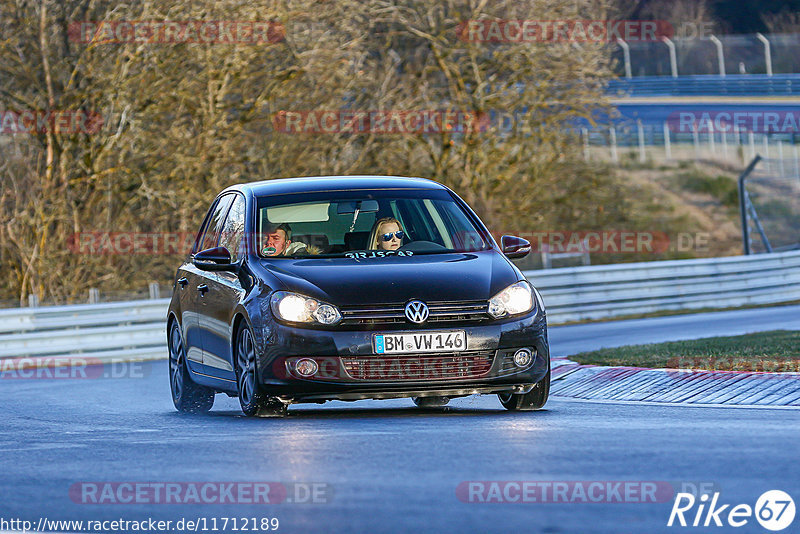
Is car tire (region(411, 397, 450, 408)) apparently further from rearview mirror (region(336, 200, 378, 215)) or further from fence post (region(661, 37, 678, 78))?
fence post (region(661, 37, 678, 78))

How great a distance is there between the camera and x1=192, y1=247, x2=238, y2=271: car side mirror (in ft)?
35.7

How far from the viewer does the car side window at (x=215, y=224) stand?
1211 centimetres

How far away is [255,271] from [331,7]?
1929 centimetres

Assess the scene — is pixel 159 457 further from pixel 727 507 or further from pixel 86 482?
pixel 727 507

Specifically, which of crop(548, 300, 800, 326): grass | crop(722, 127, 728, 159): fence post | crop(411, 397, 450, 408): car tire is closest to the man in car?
crop(411, 397, 450, 408): car tire

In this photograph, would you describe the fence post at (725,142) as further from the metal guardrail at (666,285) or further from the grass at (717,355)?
the grass at (717,355)

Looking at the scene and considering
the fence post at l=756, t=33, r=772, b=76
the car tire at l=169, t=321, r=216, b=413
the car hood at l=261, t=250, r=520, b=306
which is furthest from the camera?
the fence post at l=756, t=33, r=772, b=76

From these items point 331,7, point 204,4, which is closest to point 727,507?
point 204,4

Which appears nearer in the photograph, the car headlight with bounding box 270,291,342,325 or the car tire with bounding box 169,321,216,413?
the car headlight with bounding box 270,291,342,325

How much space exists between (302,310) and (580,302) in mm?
14967

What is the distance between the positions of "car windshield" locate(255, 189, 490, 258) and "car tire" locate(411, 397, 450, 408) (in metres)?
1.23

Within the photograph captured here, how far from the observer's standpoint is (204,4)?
2698 centimetres

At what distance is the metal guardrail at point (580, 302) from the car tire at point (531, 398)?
1037 cm

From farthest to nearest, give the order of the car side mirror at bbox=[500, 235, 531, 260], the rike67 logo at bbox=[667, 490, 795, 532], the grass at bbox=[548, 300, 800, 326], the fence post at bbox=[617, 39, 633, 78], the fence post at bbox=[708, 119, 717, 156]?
the fence post at bbox=[617, 39, 633, 78]
the fence post at bbox=[708, 119, 717, 156]
the grass at bbox=[548, 300, 800, 326]
the car side mirror at bbox=[500, 235, 531, 260]
the rike67 logo at bbox=[667, 490, 795, 532]
